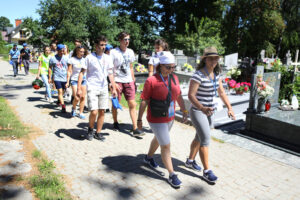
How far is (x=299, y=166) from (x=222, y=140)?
160cm

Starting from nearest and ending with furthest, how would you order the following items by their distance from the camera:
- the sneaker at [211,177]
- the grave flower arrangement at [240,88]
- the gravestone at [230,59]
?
the sneaker at [211,177]
the grave flower arrangement at [240,88]
the gravestone at [230,59]

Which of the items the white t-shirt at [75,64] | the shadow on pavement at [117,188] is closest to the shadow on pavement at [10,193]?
the shadow on pavement at [117,188]

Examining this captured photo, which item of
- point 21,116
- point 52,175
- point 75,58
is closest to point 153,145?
point 52,175

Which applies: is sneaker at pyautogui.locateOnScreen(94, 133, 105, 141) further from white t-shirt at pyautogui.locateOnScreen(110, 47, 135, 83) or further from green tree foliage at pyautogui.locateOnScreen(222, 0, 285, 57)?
green tree foliage at pyautogui.locateOnScreen(222, 0, 285, 57)

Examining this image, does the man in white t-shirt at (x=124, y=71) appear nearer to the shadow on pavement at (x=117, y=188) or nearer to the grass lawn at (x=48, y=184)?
the shadow on pavement at (x=117, y=188)

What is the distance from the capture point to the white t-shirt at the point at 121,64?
5.22 meters

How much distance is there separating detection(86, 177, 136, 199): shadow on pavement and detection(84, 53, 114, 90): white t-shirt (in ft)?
6.18

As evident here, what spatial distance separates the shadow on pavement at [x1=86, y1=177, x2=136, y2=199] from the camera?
10.5 ft

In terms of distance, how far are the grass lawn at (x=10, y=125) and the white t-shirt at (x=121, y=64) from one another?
7.63 feet

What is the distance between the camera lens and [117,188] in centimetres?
338

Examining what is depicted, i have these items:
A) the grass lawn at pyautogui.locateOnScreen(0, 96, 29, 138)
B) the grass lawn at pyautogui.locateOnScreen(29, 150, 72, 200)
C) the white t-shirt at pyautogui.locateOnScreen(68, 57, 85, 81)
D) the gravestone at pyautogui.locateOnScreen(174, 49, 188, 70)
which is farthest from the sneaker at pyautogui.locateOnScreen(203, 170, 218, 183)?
the gravestone at pyautogui.locateOnScreen(174, 49, 188, 70)

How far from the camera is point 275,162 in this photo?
15.0 ft

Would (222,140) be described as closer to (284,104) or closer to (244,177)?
(244,177)

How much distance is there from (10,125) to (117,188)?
3.63m
